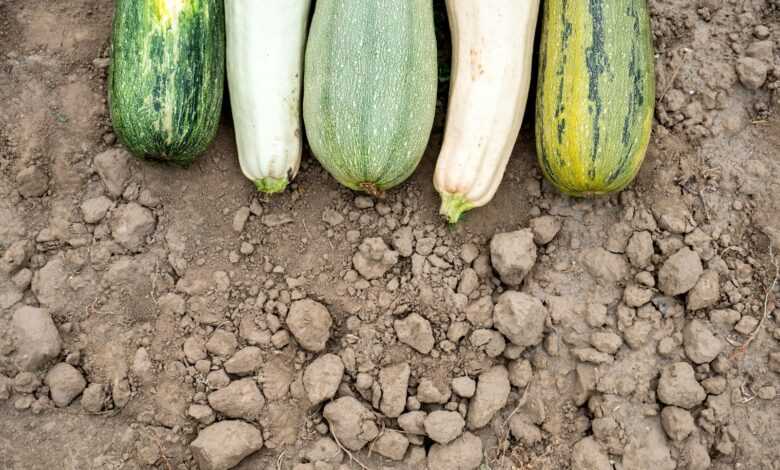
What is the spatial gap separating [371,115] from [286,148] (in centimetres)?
35

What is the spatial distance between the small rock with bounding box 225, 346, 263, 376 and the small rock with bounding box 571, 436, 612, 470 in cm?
110

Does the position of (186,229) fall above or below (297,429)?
above

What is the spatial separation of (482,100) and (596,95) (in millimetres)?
379

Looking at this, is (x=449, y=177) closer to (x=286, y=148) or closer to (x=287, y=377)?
(x=286, y=148)

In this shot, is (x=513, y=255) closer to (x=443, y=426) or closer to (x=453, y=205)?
(x=453, y=205)

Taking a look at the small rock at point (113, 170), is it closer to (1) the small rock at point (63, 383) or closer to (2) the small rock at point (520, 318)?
(1) the small rock at point (63, 383)

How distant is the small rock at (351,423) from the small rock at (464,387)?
11.7 inches

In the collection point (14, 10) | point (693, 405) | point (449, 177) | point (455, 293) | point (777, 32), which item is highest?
point (14, 10)

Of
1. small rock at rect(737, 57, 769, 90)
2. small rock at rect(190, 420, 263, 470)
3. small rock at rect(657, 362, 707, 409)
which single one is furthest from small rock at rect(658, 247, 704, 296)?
small rock at rect(190, 420, 263, 470)

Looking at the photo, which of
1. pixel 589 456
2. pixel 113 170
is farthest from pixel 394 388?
pixel 113 170

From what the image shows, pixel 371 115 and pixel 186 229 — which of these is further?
pixel 186 229

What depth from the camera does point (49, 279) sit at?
9.16 feet

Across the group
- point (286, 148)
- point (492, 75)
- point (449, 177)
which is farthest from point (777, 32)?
point (286, 148)

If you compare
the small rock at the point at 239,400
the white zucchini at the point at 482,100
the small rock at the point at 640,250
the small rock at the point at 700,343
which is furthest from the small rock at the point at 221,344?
the small rock at the point at 700,343
